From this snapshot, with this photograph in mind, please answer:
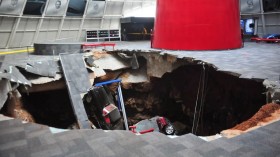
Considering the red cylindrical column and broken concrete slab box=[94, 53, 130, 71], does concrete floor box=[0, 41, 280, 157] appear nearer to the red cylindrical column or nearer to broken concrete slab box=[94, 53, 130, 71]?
broken concrete slab box=[94, 53, 130, 71]

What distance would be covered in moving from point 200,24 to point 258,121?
8310 millimetres

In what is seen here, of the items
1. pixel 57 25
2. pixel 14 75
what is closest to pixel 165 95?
pixel 14 75

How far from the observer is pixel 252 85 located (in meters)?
7.52

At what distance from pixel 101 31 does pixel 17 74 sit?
40.2 ft

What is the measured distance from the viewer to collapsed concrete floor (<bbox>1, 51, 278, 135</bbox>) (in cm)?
834

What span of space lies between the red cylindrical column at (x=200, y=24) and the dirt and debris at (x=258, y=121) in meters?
7.63

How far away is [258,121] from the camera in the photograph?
3.89 m

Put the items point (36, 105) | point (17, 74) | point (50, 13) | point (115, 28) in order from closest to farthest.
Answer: point (17, 74), point (36, 105), point (50, 13), point (115, 28)

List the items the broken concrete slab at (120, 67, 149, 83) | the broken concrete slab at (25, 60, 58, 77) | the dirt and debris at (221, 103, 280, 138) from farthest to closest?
the broken concrete slab at (120, 67, 149, 83) → the broken concrete slab at (25, 60, 58, 77) → the dirt and debris at (221, 103, 280, 138)

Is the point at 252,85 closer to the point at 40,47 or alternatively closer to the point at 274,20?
the point at 40,47

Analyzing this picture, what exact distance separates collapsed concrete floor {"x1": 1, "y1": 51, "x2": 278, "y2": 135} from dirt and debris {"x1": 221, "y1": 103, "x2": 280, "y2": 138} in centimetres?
315

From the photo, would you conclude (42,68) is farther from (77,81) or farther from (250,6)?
(250,6)

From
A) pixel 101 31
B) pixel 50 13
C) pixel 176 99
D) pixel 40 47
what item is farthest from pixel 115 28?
pixel 176 99

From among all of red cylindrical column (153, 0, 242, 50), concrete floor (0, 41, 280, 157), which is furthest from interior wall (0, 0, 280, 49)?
concrete floor (0, 41, 280, 157)
